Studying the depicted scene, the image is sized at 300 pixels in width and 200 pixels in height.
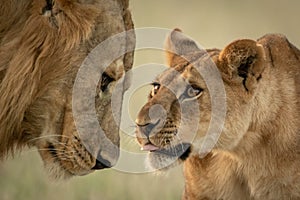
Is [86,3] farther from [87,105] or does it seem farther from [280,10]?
[280,10]

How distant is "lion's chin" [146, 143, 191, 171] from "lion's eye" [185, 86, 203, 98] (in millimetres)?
222

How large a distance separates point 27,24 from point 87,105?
1.51 feet

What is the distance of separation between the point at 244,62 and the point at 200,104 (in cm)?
28

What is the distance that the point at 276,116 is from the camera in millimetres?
4973

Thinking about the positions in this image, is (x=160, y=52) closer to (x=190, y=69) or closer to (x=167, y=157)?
(x=190, y=69)

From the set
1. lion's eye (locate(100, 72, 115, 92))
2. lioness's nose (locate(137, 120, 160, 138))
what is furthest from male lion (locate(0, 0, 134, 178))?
lioness's nose (locate(137, 120, 160, 138))

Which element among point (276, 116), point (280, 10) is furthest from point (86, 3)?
point (280, 10)

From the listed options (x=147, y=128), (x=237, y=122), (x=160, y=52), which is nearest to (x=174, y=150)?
(x=147, y=128)

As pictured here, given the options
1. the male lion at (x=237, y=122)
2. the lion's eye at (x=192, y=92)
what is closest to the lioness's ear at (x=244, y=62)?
the male lion at (x=237, y=122)

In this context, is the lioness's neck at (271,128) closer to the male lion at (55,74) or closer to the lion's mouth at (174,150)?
the lion's mouth at (174,150)

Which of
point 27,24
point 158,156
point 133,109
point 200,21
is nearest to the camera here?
point 27,24

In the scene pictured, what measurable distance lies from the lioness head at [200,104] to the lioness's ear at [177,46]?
263 millimetres

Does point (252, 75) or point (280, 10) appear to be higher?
point (280, 10)

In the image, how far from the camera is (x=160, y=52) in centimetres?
692
